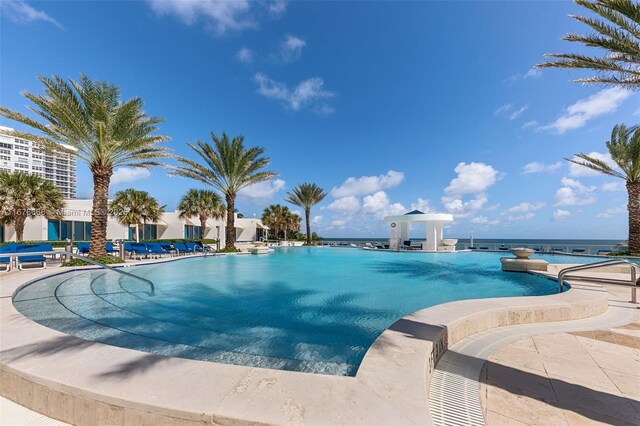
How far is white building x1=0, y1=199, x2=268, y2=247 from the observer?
23219 millimetres

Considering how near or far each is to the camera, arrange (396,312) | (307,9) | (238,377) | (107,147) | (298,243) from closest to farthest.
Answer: (238,377) < (396,312) < (107,147) < (307,9) < (298,243)

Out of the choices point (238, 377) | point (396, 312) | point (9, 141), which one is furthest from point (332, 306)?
point (9, 141)

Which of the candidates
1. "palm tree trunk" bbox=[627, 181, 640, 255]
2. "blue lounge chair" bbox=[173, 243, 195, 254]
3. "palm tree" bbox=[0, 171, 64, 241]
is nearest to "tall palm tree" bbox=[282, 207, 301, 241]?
"blue lounge chair" bbox=[173, 243, 195, 254]

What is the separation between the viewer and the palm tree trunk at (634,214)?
17562 mm

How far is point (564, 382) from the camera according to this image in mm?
2916

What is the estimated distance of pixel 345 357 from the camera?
373 cm

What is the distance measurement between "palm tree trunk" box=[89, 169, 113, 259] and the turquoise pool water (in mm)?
3089

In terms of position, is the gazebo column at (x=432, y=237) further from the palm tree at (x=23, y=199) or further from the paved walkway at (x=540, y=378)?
the palm tree at (x=23, y=199)

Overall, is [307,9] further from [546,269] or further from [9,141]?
[9,141]

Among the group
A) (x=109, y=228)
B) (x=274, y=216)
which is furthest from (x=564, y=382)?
(x=274, y=216)

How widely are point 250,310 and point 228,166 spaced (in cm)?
1778

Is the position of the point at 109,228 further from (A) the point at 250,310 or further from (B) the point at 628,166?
(B) the point at 628,166

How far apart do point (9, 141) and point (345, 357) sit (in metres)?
153

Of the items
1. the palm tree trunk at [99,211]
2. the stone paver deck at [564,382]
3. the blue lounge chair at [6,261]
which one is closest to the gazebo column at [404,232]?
the stone paver deck at [564,382]
